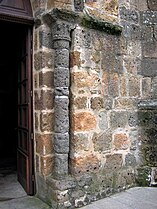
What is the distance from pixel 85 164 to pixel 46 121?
69cm

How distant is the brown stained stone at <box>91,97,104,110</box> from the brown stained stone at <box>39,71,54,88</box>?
0.54 m

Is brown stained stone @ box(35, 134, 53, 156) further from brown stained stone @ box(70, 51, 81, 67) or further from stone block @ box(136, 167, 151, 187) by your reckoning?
stone block @ box(136, 167, 151, 187)

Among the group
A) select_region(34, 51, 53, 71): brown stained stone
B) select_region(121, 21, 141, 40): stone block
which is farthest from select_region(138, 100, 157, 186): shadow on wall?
select_region(34, 51, 53, 71): brown stained stone

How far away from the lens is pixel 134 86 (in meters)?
3.65

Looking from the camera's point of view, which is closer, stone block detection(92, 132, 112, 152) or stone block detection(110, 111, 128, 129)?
stone block detection(92, 132, 112, 152)

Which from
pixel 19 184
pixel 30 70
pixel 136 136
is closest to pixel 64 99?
pixel 30 70

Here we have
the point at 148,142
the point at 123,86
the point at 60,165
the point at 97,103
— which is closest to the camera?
the point at 60,165

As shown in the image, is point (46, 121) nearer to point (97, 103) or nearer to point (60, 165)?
point (60, 165)

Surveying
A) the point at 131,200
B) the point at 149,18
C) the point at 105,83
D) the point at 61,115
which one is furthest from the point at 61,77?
the point at 149,18

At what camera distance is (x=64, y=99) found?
2904mm

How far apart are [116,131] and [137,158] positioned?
0.57 metres

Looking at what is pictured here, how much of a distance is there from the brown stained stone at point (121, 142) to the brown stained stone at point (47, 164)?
897mm

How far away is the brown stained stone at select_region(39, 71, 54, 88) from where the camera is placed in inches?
116

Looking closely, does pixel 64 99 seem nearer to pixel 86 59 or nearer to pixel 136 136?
pixel 86 59
